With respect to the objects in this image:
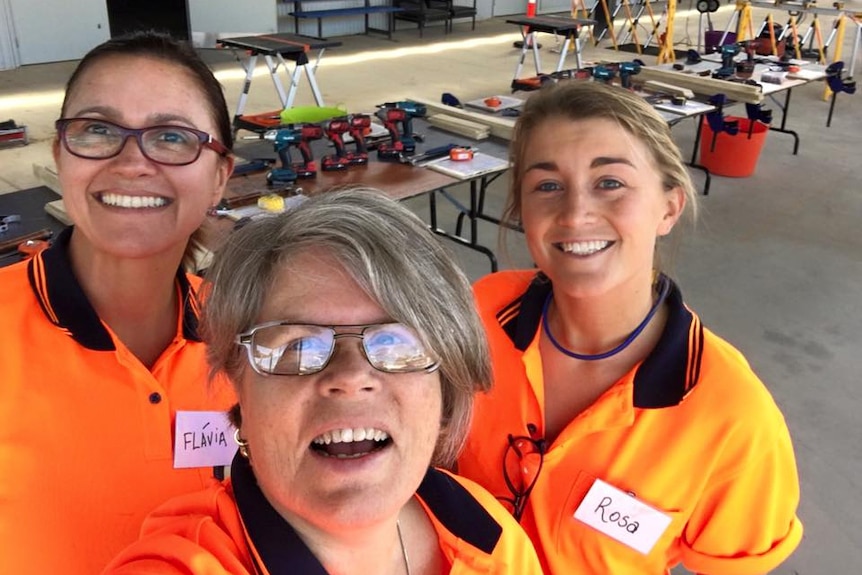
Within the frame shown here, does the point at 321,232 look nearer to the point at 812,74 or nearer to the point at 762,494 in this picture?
the point at 762,494

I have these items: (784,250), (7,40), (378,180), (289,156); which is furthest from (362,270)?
(7,40)

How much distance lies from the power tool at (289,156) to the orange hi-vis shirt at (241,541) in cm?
220

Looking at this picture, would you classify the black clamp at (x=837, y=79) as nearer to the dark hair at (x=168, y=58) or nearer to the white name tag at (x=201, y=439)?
the dark hair at (x=168, y=58)

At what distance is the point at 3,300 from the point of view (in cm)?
129

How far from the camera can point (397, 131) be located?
3590 mm

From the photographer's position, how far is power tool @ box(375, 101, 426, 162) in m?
3.46

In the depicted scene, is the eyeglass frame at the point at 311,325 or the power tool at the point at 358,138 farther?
the power tool at the point at 358,138

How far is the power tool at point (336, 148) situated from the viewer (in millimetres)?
3275

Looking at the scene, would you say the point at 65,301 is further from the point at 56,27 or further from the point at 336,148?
the point at 56,27

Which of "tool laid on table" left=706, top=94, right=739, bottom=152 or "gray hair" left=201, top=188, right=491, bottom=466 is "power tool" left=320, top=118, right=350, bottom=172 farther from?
"tool laid on table" left=706, top=94, right=739, bottom=152

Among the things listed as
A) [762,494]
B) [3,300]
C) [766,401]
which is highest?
[3,300]

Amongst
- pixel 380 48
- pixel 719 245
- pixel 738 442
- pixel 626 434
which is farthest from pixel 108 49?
pixel 380 48

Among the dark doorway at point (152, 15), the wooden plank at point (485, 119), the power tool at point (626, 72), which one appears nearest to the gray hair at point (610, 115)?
the wooden plank at point (485, 119)

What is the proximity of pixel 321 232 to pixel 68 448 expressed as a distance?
25.7 inches
